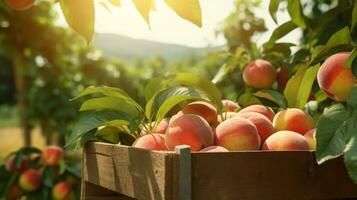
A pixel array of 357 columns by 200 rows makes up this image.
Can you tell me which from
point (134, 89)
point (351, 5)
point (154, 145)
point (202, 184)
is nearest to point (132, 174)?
point (154, 145)

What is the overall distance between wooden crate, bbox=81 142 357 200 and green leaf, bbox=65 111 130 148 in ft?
0.38

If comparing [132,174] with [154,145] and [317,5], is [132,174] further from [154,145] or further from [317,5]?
→ [317,5]

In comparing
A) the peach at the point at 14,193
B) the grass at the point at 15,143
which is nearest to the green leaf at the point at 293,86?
the peach at the point at 14,193

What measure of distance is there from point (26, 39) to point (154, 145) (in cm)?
588

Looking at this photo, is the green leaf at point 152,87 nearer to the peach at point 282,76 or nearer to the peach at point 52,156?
the peach at point 282,76

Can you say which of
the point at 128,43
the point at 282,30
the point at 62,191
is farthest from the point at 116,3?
the point at 128,43

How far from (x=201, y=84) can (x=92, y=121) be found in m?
0.28

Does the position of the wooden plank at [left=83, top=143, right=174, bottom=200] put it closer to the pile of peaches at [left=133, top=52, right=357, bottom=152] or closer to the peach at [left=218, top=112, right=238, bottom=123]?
the pile of peaches at [left=133, top=52, right=357, bottom=152]

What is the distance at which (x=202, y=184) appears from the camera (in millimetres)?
1030

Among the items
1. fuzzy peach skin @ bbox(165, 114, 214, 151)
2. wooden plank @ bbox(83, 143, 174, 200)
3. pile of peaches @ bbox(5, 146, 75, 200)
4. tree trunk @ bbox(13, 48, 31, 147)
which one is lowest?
tree trunk @ bbox(13, 48, 31, 147)

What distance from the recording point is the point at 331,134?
1113 mm

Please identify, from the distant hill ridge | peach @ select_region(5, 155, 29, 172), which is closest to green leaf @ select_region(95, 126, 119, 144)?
the distant hill ridge

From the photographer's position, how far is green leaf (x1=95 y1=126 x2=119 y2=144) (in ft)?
4.48

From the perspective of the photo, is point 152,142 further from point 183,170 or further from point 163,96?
point 183,170
